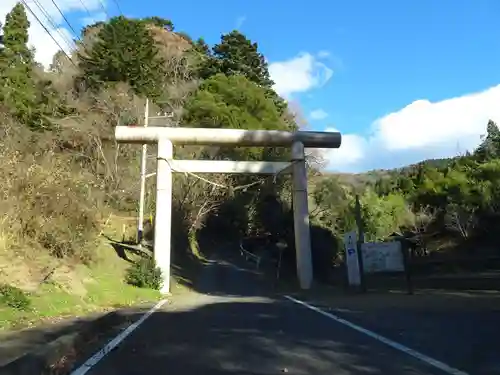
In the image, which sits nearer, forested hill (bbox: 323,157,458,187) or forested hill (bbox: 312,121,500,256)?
forested hill (bbox: 312,121,500,256)

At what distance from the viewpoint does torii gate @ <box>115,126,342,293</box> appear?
27469 millimetres

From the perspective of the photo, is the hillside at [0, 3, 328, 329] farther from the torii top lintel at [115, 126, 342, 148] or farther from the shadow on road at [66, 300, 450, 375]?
the shadow on road at [66, 300, 450, 375]

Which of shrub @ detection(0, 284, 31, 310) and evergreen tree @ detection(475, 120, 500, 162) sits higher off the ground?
evergreen tree @ detection(475, 120, 500, 162)

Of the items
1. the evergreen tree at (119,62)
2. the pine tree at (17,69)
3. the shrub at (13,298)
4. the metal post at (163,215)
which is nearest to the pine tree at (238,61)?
the evergreen tree at (119,62)

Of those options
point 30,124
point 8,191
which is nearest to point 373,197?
point 30,124

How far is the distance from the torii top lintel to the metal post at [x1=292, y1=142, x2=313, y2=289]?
61 centimetres

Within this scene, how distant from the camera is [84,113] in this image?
43438 mm

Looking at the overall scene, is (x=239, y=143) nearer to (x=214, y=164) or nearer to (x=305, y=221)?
(x=214, y=164)

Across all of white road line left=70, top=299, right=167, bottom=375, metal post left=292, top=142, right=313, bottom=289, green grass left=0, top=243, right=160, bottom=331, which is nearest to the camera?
white road line left=70, top=299, right=167, bottom=375

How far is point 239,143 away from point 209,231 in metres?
24.4

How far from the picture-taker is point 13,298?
12.9 metres

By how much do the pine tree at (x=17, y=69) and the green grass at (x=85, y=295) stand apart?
15.8 m

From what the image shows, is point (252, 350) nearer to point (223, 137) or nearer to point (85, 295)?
point (85, 295)

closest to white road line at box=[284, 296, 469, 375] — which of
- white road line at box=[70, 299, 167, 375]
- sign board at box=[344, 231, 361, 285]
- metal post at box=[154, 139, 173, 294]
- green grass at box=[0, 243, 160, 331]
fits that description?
white road line at box=[70, 299, 167, 375]
